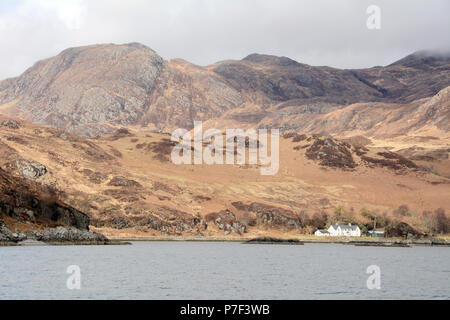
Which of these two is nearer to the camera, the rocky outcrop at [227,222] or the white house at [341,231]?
the rocky outcrop at [227,222]

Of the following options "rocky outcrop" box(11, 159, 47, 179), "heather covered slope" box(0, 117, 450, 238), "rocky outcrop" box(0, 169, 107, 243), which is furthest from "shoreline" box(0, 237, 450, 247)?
"rocky outcrop" box(11, 159, 47, 179)

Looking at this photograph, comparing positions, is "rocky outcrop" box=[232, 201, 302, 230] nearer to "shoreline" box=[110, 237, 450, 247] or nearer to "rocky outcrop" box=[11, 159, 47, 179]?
"shoreline" box=[110, 237, 450, 247]

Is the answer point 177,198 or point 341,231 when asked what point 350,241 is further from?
point 177,198

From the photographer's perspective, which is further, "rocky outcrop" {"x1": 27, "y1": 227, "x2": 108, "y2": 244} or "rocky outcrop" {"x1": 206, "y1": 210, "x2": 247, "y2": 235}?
"rocky outcrop" {"x1": 206, "y1": 210, "x2": 247, "y2": 235}

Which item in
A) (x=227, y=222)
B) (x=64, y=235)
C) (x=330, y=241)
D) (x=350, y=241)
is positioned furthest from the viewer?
(x=227, y=222)

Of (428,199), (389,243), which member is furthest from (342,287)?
(428,199)

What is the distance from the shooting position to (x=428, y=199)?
7372 inches

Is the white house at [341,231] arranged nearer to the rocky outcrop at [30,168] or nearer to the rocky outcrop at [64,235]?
the rocky outcrop at [64,235]

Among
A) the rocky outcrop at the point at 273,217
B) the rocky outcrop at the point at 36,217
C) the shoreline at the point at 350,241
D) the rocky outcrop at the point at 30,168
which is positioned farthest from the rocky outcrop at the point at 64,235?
the rocky outcrop at the point at 273,217

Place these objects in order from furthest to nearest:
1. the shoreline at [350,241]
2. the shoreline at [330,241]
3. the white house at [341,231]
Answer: the white house at [341,231] < the shoreline at [350,241] < the shoreline at [330,241]

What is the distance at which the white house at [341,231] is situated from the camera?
154 m

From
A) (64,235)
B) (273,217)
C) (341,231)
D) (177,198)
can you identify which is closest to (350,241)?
(341,231)

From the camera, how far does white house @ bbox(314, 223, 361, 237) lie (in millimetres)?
154500

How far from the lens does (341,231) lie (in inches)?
6088
